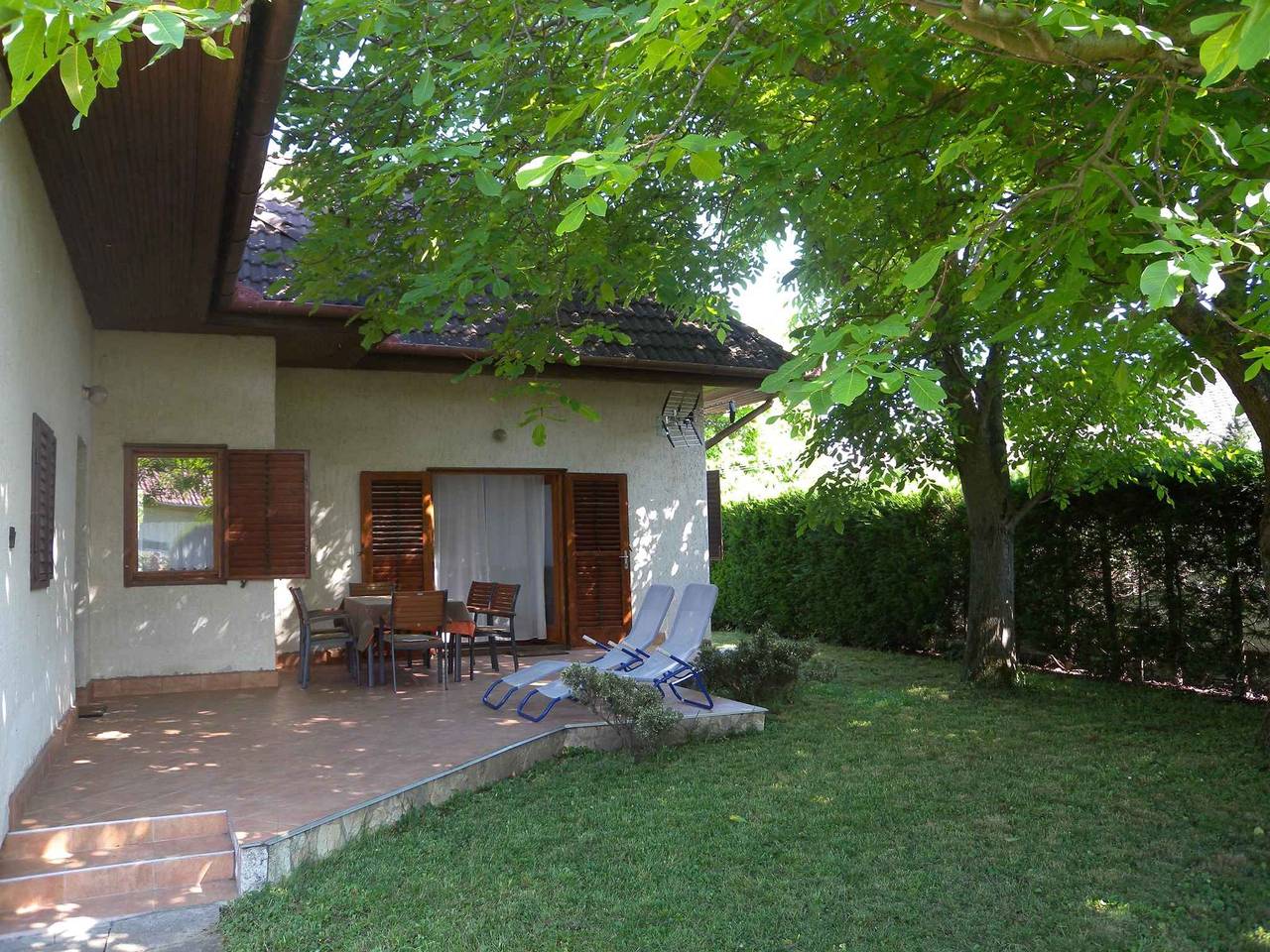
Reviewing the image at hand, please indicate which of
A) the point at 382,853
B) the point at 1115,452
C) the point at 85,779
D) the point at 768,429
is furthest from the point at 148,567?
the point at 768,429

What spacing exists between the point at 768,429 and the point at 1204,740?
2608 cm

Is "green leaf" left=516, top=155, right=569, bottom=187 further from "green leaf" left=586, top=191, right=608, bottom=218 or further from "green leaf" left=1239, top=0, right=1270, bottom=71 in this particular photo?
"green leaf" left=1239, top=0, right=1270, bottom=71

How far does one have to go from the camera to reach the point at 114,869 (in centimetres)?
475

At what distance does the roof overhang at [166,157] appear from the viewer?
4.41 metres

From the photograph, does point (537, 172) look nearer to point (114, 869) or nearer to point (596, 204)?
point (596, 204)

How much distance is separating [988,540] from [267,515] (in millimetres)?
6732

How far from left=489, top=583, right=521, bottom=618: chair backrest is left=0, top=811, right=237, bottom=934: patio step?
17.3 ft

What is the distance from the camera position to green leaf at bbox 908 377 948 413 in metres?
3.01

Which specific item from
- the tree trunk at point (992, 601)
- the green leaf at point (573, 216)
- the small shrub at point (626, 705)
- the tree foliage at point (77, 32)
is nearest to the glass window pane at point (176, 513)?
the small shrub at point (626, 705)

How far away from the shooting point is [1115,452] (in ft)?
30.2

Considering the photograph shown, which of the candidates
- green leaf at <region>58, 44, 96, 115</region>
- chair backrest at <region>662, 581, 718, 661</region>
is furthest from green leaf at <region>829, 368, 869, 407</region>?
chair backrest at <region>662, 581, 718, 661</region>

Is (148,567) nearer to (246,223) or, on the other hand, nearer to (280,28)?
(246,223)

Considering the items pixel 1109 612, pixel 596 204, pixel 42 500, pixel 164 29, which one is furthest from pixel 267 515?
pixel 1109 612

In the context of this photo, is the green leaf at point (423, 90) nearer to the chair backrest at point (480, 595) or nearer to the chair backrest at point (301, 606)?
the chair backrest at point (301, 606)
